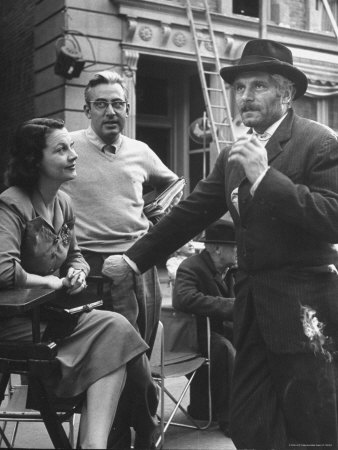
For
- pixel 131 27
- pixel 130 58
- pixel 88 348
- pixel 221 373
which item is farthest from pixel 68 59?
pixel 88 348

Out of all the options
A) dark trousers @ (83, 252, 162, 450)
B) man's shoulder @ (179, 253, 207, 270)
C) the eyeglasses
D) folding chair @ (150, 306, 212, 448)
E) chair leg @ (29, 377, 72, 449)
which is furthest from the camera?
man's shoulder @ (179, 253, 207, 270)

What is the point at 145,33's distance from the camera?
1262 centimetres

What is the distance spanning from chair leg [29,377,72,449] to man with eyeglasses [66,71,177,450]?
1.12m

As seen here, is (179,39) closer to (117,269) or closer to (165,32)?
(165,32)

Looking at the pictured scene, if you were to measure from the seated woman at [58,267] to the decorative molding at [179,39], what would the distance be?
9.26 m

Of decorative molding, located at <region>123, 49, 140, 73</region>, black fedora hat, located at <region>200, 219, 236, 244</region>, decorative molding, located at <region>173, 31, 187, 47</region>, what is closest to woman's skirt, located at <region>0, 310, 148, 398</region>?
black fedora hat, located at <region>200, 219, 236, 244</region>

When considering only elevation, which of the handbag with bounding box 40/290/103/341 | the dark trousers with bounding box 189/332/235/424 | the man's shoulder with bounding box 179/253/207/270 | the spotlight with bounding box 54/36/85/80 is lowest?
the dark trousers with bounding box 189/332/235/424

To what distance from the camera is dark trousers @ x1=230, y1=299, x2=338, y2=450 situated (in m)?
3.21

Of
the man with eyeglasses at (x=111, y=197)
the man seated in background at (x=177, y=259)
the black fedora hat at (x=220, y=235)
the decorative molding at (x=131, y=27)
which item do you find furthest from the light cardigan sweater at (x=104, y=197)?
the decorative molding at (x=131, y=27)

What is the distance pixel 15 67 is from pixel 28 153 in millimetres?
10682

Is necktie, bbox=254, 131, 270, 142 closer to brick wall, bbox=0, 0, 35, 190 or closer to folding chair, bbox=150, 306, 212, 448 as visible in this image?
folding chair, bbox=150, 306, 212, 448

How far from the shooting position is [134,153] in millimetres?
4805

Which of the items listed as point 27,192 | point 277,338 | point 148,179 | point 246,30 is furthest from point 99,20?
point 277,338

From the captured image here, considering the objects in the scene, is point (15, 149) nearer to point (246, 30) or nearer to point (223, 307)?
point (223, 307)
